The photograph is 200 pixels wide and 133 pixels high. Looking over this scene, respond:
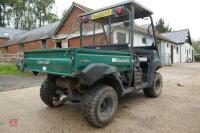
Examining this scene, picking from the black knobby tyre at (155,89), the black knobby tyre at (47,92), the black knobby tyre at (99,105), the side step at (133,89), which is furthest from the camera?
the black knobby tyre at (155,89)

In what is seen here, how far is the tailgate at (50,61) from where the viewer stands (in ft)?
12.2

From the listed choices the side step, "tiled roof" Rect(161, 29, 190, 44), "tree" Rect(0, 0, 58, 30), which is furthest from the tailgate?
"tree" Rect(0, 0, 58, 30)

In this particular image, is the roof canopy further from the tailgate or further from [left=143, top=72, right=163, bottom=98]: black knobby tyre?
the tailgate

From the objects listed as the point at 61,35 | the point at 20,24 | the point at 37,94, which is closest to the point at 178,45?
the point at 61,35

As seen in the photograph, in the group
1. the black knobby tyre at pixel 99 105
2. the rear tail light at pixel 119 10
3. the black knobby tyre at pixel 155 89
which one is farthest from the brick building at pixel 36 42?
the black knobby tyre at pixel 99 105

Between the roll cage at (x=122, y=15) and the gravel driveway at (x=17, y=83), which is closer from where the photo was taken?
the roll cage at (x=122, y=15)

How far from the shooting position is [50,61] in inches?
164

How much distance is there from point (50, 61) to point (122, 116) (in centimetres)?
200

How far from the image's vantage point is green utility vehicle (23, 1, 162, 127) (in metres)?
3.76

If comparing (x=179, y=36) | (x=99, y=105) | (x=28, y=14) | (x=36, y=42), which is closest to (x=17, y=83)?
(x=99, y=105)

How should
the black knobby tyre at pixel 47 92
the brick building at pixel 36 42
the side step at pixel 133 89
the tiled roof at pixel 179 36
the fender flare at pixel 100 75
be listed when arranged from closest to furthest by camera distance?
the fender flare at pixel 100 75 < the side step at pixel 133 89 < the black knobby tyre at pixel 47 92 < the brick building at pixel 36 42 < the tiled roof at pixel 179 36

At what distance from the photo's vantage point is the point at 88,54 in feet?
12.5

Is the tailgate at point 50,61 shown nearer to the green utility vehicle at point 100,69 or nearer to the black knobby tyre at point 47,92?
the green utility vehicle at point 100,69

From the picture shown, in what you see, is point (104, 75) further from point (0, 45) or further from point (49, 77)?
point (0, 45)
